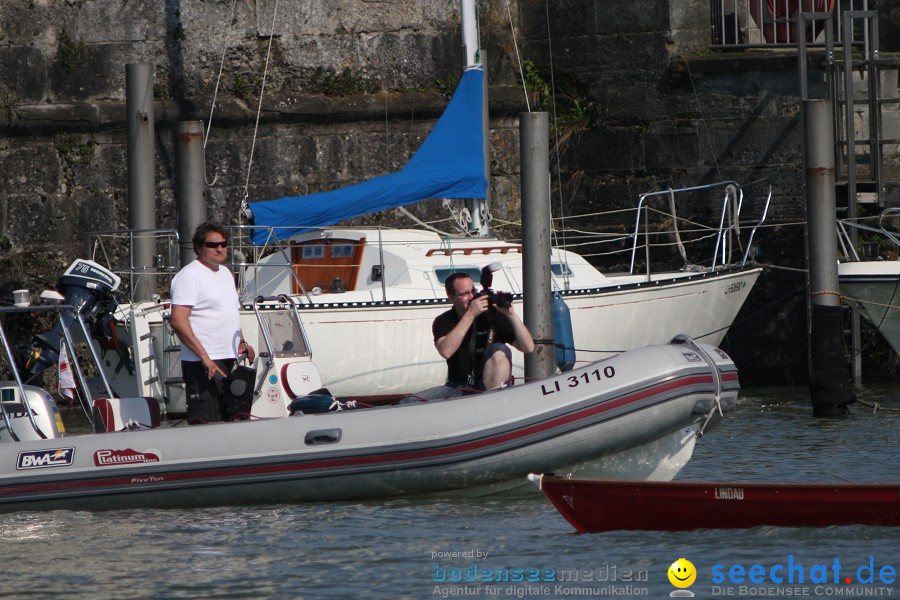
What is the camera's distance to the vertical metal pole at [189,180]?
11109 millimetres

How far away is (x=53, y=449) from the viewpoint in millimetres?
7543

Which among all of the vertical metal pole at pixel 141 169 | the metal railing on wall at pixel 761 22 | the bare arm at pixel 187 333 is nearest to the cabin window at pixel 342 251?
the vertical metal pole at pixel 141 169

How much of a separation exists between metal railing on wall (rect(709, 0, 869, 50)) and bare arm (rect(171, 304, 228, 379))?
7914 millimetres

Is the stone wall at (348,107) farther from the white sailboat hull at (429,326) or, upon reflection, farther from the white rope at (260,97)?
the white sailboat hull at (429,326)

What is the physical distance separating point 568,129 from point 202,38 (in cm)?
362

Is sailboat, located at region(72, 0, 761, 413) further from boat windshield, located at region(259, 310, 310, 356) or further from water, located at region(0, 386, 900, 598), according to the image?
water, located at region(0, 386, 900, 598)

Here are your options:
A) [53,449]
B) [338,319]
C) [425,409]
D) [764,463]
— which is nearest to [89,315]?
[338,319]

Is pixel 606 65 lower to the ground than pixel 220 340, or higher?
higher

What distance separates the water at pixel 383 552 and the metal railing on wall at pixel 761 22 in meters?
6.94

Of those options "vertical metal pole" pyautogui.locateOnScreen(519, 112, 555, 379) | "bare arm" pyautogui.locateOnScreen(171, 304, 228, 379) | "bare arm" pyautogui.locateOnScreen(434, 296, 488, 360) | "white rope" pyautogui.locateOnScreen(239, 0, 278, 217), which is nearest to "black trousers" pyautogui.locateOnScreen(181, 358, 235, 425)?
"bare arm" pyautogui.locateOnScreen(171, 304, 228, 379)

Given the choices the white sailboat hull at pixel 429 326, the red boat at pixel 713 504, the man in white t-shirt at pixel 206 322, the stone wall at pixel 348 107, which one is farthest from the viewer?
the stone wall at pixel 348 107

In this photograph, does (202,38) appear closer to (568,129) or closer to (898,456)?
(568,129)

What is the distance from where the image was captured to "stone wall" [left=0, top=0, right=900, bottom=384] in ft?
45.0

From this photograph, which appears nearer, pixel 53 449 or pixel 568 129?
pixel 53 449
